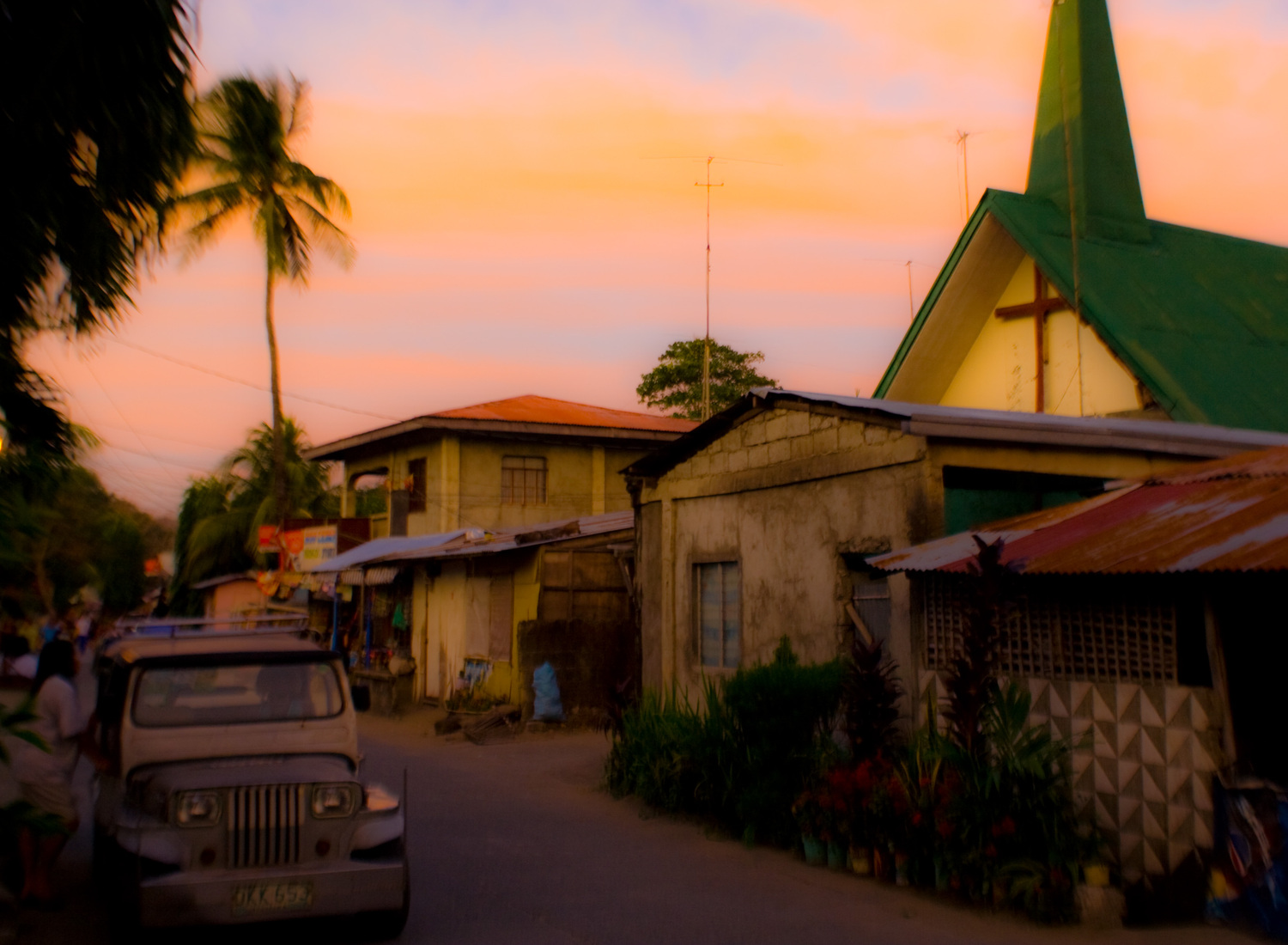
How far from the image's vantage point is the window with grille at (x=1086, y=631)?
8.02 m

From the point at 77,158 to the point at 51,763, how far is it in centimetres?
398

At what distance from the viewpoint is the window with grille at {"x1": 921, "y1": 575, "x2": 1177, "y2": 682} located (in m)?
8.02

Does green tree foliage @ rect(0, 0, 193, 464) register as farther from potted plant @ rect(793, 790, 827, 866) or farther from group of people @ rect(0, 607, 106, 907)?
potted plant @ rect(793, 790, 827, 866)

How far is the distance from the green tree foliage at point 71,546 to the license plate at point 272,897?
2.07 meters

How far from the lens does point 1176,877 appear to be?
769 centimetres

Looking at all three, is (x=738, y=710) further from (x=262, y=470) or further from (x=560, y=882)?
(x=262, y=470)

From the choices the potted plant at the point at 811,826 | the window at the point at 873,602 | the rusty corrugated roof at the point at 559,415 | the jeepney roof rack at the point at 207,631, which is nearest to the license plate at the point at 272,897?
the jeepney roof rack at the point at 207,631

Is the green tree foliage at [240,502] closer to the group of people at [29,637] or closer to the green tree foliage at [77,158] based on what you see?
the group of people at [29,637]

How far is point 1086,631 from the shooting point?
8570mm

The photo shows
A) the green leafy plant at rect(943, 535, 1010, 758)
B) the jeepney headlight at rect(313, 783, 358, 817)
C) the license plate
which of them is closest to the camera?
the license plate

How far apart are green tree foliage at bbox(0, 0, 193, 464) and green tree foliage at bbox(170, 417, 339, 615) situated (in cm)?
3469

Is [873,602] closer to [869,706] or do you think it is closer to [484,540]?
[869,706]

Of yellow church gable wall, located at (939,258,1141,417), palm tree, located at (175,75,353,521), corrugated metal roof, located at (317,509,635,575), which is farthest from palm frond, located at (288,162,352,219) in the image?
yellow church gable wall, located at (939,258,1141,417)

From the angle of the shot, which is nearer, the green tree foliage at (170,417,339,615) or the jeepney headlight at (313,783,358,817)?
the jeepney headlight at (313,783,358,817)
